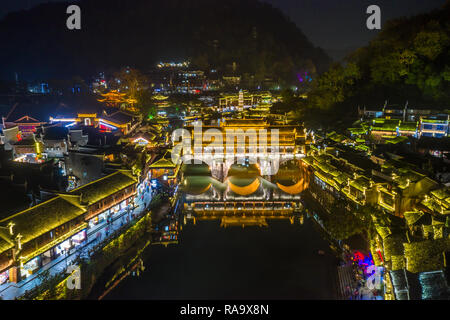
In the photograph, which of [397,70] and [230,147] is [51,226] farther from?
[397,70]

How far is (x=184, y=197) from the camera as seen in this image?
52.5 ft

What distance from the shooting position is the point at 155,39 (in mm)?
62844

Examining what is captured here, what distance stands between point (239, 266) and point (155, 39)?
60.5 meters

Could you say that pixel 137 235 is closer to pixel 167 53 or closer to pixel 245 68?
pixel 245 68

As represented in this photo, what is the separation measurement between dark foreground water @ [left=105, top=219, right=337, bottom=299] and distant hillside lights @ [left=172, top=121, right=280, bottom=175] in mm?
8707

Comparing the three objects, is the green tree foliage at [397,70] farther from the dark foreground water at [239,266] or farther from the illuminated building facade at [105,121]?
the dark foreground water at [239,266]

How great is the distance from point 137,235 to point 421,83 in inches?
909

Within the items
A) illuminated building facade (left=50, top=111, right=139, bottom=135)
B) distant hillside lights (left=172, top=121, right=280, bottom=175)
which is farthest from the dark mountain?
distant hillside lights (left=172, top=121, right=280, bottom=175)

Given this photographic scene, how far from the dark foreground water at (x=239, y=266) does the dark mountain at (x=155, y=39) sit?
144ft

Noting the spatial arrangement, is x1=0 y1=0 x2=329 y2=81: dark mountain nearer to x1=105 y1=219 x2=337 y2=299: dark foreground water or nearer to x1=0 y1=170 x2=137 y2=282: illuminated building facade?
x1=0 y1=170 x2=137 y2=282: illuminated building facade

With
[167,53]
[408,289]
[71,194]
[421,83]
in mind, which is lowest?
[408,289]
